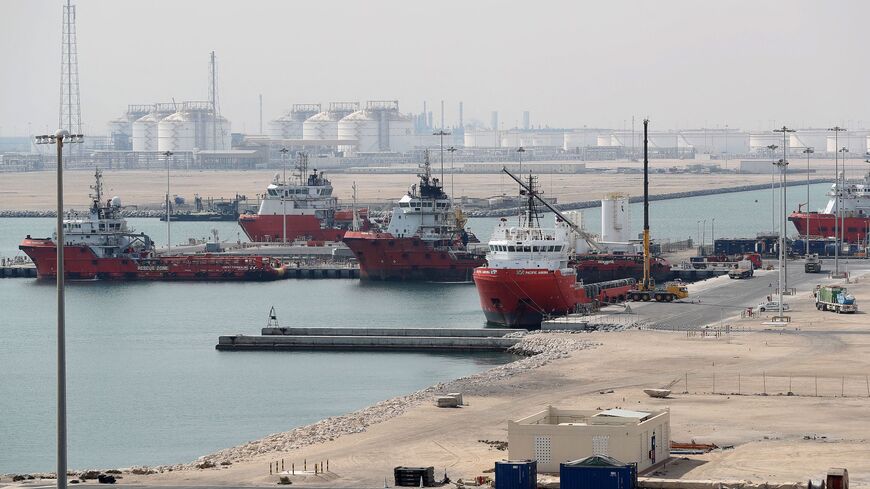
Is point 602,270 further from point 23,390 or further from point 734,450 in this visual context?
point 734,450

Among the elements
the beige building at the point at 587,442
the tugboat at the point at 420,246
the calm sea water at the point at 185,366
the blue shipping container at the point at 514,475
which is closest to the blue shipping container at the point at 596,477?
the blue shipping container at the point at 514,475

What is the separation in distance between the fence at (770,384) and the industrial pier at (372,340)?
1399 centimetres

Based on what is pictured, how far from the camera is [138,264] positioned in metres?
105

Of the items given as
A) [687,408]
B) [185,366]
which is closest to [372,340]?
[185,366]

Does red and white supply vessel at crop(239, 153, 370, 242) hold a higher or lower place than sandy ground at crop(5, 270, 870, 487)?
higher

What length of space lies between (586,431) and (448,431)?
7.30 metres

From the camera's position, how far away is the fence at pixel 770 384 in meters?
48.5

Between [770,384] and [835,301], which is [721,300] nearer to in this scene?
[835,301]

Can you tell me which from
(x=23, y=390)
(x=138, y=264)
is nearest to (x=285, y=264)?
(x=138, y=264)

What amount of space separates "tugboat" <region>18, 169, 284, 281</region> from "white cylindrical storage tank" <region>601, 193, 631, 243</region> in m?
18.8

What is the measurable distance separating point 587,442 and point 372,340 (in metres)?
30.2

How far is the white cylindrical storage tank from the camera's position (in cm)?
10292

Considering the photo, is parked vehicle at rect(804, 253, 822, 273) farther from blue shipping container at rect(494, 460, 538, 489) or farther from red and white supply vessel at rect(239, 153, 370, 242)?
blue shipping container at rect(494, 460, 538, 489)

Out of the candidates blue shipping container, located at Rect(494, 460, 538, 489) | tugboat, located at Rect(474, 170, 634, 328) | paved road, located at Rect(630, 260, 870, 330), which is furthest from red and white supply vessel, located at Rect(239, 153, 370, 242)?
blue shipping container, located at Rect(494, 460, 538, 489)
